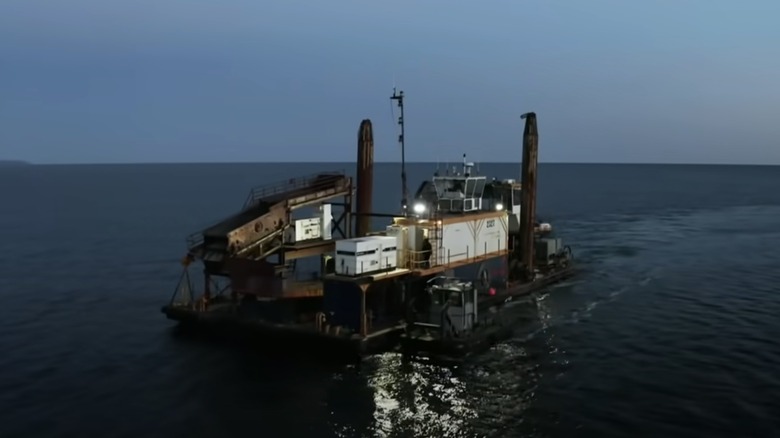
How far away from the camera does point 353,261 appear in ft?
138

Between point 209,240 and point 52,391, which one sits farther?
point 209,240

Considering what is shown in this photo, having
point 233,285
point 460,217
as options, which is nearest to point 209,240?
point 233,285

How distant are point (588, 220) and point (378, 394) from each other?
10913 centimetres

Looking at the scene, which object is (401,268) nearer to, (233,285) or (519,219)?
(233,285)

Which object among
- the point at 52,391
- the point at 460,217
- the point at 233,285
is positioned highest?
the point at 460,217

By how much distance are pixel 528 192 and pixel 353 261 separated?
23048 millimetres

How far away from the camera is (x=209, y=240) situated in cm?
4728

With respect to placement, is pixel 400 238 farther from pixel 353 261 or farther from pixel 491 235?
pixel 491 235

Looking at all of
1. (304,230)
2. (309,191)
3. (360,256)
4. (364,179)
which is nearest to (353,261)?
(360,256)

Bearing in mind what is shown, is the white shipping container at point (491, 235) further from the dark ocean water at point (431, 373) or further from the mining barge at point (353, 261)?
the dark ocean water at point (431, 373)

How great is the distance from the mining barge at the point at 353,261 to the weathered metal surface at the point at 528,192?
0.29ft

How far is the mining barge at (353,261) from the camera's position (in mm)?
42219

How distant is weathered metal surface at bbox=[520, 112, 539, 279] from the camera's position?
5895cm

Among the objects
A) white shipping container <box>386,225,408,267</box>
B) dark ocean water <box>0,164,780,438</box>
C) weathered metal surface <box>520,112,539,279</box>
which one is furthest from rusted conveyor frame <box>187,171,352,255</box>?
weathered metal surface <box>520,112,539,279</box>
